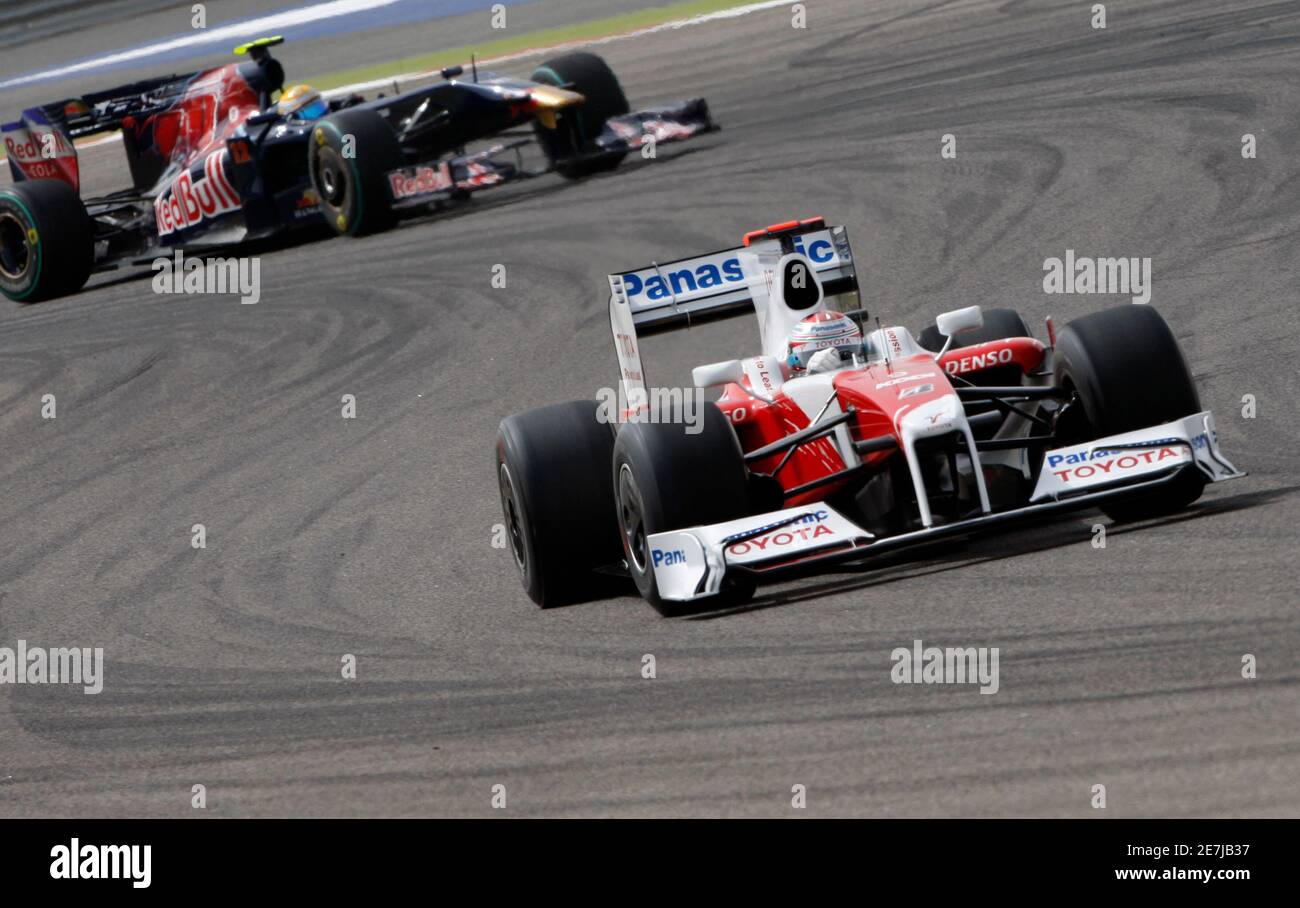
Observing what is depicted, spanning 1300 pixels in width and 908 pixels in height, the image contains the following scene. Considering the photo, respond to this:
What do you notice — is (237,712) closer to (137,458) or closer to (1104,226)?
(137,458)

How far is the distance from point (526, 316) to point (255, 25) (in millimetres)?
16557

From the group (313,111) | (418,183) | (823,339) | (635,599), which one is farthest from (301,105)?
(635,599)

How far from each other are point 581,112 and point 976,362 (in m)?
10.9

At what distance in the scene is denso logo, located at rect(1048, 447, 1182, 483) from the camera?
7621 mm

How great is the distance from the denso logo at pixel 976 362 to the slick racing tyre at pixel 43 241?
1157 cm

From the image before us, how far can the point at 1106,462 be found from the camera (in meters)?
7.66

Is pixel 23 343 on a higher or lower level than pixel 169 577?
higher

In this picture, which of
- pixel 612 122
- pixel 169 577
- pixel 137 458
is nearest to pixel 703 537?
pixel 169 577

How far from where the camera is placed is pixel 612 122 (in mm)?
18734

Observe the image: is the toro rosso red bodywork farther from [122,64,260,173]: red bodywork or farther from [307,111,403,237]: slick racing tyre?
[122,64,260,173]: red bodywork

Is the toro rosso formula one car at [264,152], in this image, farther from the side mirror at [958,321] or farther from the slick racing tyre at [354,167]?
the side mirror at [958,321]

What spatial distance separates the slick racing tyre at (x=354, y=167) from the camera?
56.4 feet

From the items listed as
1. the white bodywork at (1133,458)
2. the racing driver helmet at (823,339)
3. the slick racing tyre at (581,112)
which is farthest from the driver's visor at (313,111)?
the white bodywork at (1133,458)

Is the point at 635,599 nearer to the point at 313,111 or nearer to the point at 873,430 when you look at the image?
the point at 873,430
